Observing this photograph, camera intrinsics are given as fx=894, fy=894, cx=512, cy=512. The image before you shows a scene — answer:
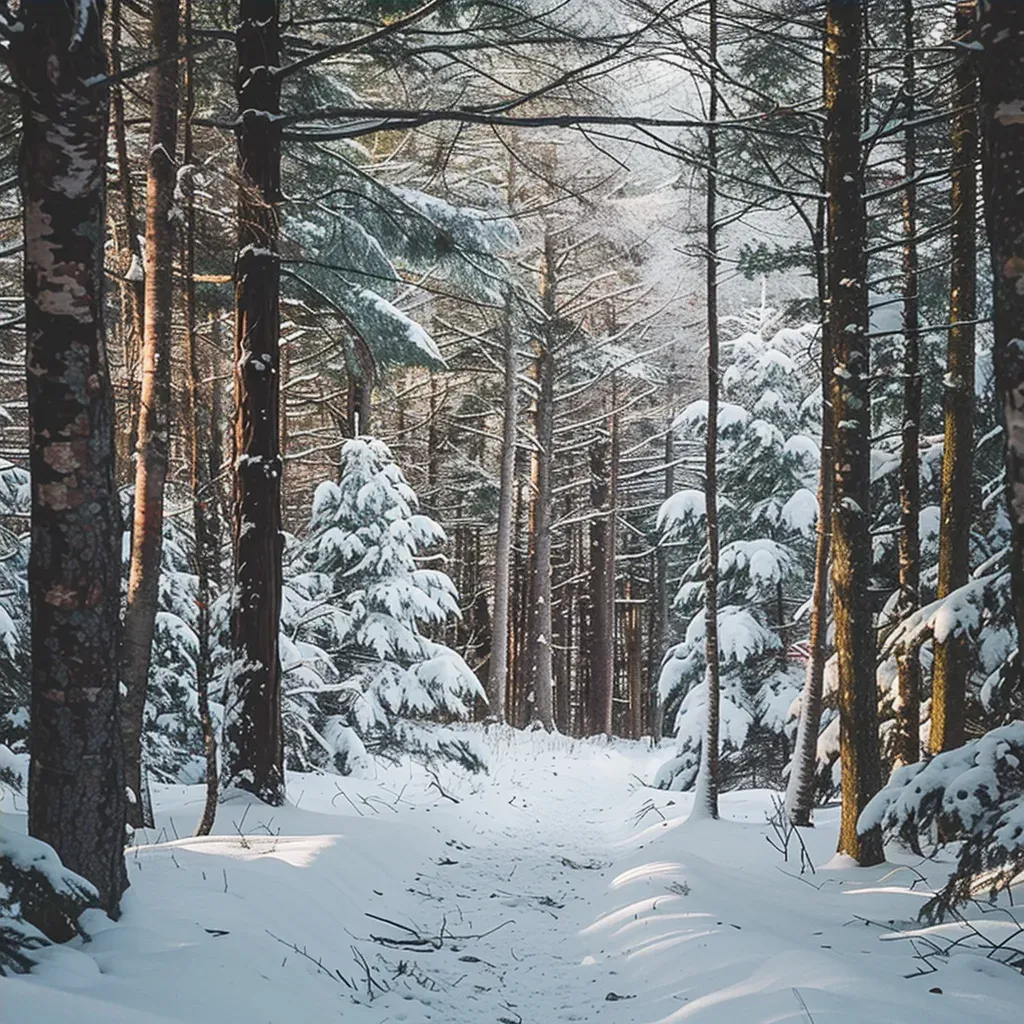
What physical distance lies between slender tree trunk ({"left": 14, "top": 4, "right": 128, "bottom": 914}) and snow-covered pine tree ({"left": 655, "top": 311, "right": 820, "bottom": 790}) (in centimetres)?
1162

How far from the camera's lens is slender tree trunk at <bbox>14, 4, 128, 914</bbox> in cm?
377

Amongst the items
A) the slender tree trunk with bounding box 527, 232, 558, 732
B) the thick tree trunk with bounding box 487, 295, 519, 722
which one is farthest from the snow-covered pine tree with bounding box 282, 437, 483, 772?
the slender tree trunk with bounding box 527, 232, 558, 732

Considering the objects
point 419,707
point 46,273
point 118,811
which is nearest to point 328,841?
point 118,811

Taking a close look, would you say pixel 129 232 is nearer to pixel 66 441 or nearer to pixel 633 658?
pixel 66 441

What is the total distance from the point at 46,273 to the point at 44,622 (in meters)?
1.47

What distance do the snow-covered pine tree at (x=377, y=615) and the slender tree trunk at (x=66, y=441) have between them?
830 centimetres

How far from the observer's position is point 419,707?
12836mm

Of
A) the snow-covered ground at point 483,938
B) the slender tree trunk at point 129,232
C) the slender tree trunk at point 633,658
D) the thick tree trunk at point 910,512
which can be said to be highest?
the slender tree trunk at point 129,232

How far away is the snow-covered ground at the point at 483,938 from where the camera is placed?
3293 mm

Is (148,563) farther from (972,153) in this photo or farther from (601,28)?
(972,153)

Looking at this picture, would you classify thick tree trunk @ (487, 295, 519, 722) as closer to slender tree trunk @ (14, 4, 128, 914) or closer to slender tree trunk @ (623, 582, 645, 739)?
slender tree trunk @ (623, 582, 645, 739)

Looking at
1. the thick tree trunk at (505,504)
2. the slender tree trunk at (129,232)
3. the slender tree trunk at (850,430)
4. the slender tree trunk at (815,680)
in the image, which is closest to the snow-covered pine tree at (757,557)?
the thick tree trunk at (505,504)

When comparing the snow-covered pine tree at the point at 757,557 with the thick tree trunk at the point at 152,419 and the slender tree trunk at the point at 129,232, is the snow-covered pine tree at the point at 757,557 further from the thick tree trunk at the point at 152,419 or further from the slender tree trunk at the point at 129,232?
the slender tree trunk at the point at 129,232

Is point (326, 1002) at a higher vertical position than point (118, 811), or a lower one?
lower
